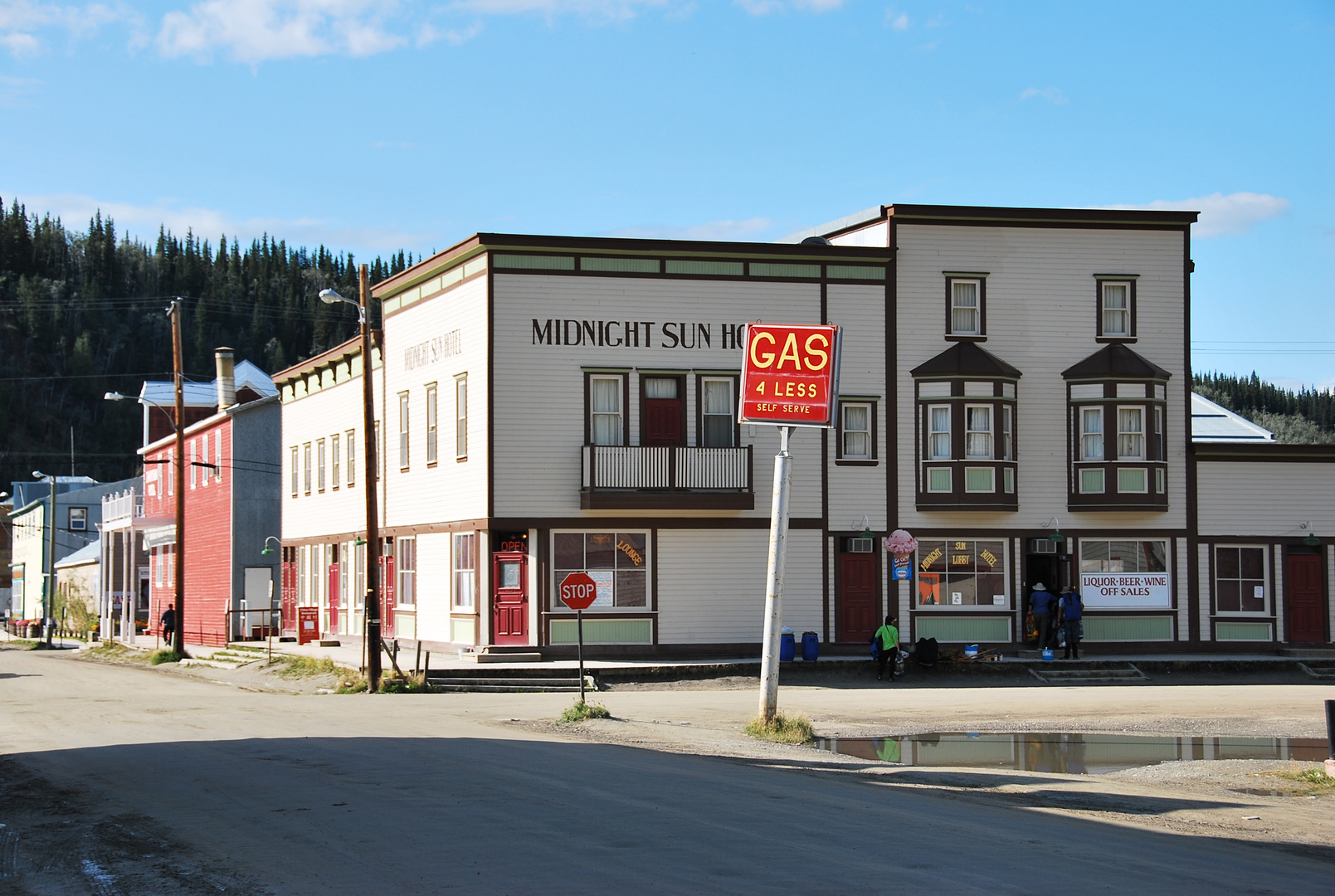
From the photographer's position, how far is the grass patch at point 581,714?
21.2 meters

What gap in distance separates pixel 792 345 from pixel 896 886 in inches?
509

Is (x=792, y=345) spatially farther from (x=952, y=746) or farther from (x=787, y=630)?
(x=787, y=630)

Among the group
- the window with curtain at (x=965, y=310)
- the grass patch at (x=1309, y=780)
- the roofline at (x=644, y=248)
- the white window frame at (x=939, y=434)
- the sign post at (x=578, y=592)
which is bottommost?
the grass patch at (x=1309, y=780)

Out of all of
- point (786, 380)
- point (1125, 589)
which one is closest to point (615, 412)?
point (786, 380)

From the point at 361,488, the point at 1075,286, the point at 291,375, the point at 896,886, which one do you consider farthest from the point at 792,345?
the point at 291,375

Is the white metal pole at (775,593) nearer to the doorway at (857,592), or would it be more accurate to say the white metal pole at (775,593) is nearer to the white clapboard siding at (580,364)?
the white clapboard siding at (580,364)

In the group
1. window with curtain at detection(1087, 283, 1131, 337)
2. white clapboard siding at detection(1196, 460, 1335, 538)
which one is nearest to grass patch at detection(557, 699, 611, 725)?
window with curtain at detection(1087, 283, 1131, 337)

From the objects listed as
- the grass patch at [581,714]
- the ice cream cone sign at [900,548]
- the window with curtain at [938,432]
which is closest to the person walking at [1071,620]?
the ice cream cone sign at [900,548]

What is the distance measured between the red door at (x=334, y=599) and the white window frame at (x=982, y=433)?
64.1ft

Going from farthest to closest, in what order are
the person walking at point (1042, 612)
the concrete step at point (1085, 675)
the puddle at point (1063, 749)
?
the person walking at point (1042, 612) < the concrete step at point (1085, 675) < the puddle at point (1063, 749)

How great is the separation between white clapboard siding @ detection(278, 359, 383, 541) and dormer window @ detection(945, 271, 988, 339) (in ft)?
51.2

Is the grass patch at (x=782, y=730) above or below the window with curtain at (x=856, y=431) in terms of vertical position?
below

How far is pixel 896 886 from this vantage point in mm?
8906

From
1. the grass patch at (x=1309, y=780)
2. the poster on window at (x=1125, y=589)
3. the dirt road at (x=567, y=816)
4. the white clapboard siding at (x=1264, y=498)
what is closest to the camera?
the dirt road at (x=567, y=816)
